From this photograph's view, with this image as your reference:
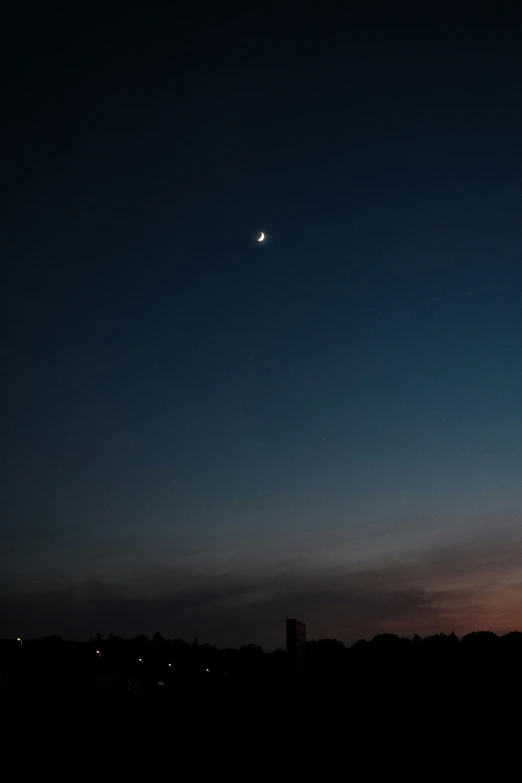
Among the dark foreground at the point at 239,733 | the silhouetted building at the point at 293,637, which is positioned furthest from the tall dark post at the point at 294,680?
the dark foreground at the point at 239,733

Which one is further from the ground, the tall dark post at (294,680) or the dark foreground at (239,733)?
the tall dark post at (294,680)

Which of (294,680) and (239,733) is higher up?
(294,680)

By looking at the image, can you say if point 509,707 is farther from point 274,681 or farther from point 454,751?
point 274,681

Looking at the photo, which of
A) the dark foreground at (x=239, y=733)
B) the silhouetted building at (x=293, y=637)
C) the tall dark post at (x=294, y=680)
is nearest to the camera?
the tall dark post at (x=294, y=680)

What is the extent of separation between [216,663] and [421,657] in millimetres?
58356

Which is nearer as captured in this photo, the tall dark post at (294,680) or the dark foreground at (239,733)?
the tall dark post at (294,680)

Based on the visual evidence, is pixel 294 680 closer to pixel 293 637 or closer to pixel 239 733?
pixel 293 637

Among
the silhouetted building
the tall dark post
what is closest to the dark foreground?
the tall dark post

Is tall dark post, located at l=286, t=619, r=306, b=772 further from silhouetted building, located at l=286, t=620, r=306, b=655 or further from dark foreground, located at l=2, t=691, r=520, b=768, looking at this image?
dark foreground, located at l=2, t=691, r=520, b=768

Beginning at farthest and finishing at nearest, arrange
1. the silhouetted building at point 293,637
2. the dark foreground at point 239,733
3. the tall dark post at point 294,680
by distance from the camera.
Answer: the dark foreground at point 239,733 → the silhouetted building at point 293,637 → the tall dark post at point 294,680

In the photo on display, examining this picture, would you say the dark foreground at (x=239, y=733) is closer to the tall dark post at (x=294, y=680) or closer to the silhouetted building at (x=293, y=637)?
the tall dark post at (x=294, y=680)

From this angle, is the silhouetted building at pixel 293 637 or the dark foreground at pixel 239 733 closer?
the silhouetted building at pixel 293 637

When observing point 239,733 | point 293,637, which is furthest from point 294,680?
point 239,733

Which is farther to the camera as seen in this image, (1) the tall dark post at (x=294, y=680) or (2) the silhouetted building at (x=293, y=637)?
(2) the silhouetted building at (x=293, y=637)
